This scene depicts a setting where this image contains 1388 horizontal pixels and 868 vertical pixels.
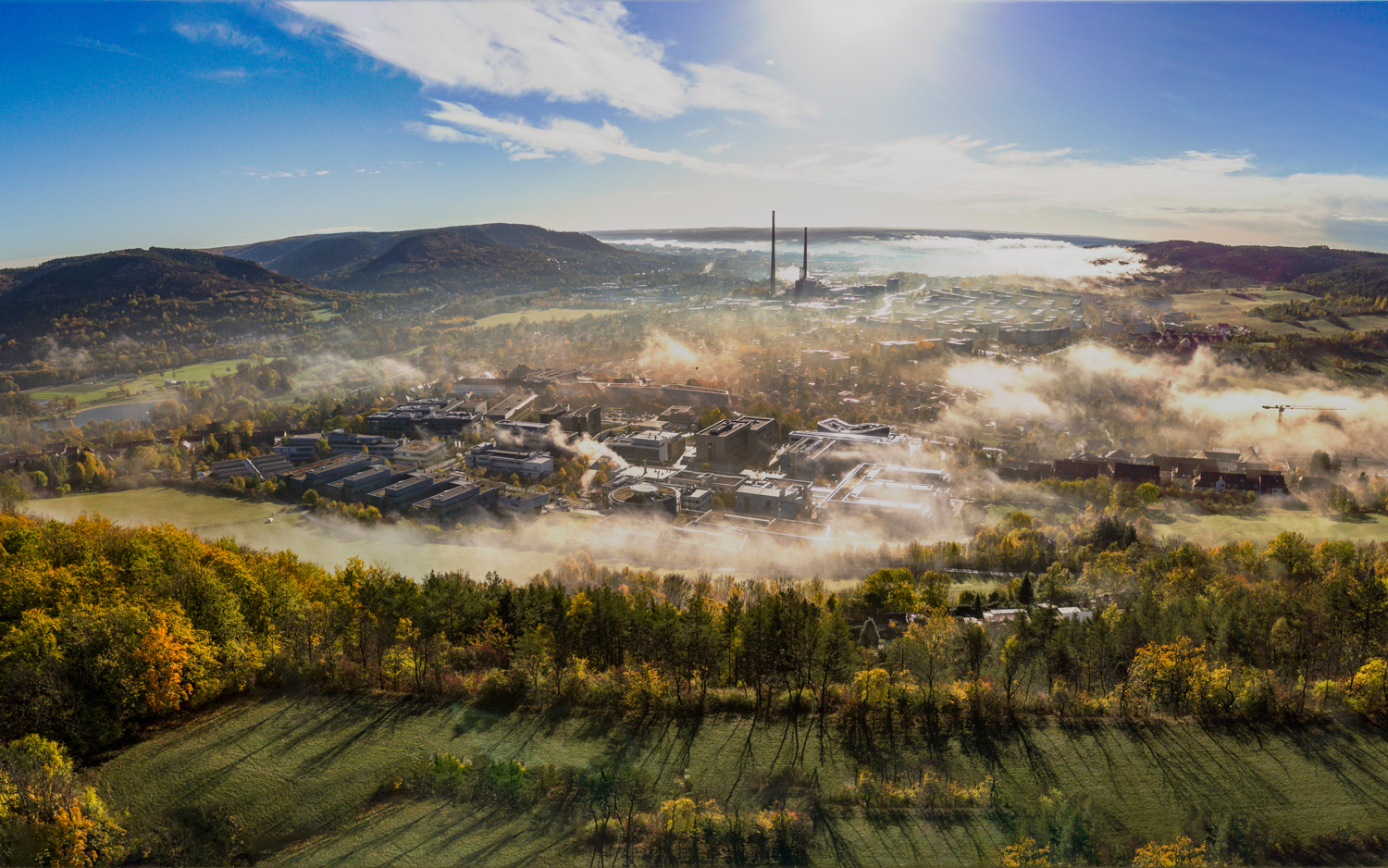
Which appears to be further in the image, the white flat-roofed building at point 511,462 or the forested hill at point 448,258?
the forested hill at point 448,258

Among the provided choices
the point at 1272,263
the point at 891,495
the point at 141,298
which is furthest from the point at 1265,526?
the point at 141,298

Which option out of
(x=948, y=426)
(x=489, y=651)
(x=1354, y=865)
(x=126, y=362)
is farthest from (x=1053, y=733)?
(x=126, y=362)

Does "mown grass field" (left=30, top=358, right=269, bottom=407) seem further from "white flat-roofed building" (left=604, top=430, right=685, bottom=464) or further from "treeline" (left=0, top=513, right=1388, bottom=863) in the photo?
"treeline" (left=0, top=513, right=1388, bottom=863)

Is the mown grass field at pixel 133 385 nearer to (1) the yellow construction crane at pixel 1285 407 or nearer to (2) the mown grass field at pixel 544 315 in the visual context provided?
(2) the mown grass field at pixel 544 315

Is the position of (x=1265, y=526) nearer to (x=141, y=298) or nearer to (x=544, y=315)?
(x=544, y=315)

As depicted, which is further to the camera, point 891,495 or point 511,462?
point 511,462

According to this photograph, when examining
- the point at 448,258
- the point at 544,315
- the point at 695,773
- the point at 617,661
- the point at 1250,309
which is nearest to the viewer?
the point at 695,773

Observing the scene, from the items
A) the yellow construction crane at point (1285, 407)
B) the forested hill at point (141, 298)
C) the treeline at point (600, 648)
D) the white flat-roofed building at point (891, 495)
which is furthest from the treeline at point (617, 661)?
the forested hill at point (141, 298)
